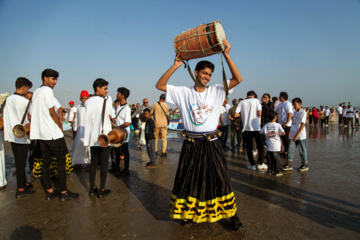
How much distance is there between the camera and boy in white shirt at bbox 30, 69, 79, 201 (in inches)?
154

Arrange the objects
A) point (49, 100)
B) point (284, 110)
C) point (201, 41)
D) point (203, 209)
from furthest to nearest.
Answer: point (284, 110) → point (49, 100) → point (203, 209) → point (201, 41)

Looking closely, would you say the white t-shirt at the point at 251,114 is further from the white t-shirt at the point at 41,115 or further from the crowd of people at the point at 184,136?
the white t-shirt at the point at 41,115

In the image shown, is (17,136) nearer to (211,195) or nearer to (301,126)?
(211,195)

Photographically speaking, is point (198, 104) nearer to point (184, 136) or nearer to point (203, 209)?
point (184, 136)

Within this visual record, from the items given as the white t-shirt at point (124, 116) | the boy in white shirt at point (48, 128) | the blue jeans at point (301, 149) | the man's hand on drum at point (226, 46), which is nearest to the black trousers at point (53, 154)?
the boy in white shirt at point (48, 128)

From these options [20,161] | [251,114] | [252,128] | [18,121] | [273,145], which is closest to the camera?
[20,161]

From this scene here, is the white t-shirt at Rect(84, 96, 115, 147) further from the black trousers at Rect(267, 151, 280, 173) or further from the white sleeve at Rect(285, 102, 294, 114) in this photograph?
the white sleeve at Rect(285, 102, 294, 114)

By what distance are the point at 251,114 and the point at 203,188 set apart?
12.8 feet

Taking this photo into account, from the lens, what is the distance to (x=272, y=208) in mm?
3650

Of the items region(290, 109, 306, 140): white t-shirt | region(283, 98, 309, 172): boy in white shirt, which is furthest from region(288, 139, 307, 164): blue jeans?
region(290, 109, 306, 140): white t-shirt

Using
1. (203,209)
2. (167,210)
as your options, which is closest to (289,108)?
(167,210)

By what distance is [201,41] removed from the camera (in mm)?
2689

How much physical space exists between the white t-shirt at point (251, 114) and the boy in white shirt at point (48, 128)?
444 centimetres

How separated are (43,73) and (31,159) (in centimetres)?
291
